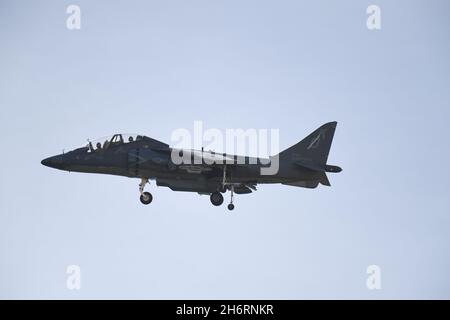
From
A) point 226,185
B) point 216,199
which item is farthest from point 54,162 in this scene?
point 226,185

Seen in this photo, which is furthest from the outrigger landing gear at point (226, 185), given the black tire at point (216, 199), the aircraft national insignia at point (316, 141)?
the aircraft national insignia at point (316, 141)

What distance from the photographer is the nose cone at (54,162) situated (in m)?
41.0

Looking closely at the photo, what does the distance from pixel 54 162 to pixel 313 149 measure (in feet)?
43.9

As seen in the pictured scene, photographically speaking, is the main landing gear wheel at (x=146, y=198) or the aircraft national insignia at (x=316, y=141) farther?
the main landing gear wheel at (x=146, y=198)

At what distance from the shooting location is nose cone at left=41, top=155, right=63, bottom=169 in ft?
134

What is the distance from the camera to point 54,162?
1617 inches

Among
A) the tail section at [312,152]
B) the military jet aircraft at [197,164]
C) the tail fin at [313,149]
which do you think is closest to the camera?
the military jet aircraft at [197,164]

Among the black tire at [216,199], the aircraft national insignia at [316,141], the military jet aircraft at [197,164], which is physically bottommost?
the black tire at [216,199]

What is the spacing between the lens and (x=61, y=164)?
4094 centimetres

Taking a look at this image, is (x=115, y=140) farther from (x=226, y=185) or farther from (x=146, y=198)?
(x=226, y=185)

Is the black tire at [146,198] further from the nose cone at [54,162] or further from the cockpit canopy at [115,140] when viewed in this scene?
the nose cone at [54,162]
